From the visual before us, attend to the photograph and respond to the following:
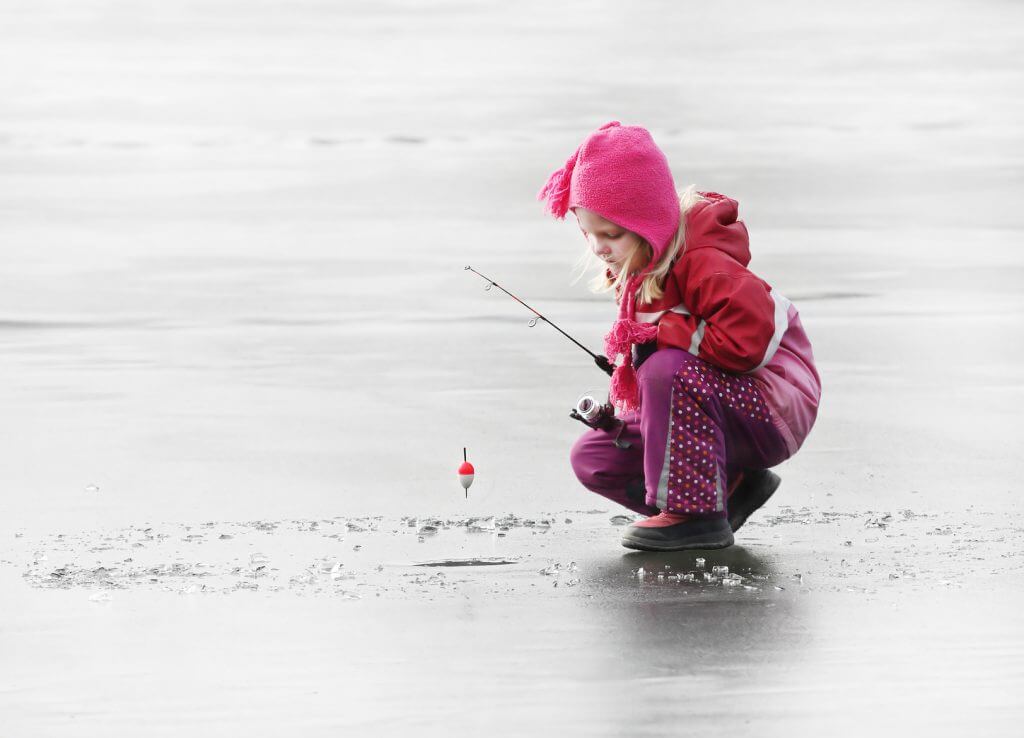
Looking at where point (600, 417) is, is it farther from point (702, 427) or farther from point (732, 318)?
point (732, 318)

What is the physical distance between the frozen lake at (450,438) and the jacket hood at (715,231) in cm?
80

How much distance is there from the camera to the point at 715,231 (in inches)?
216

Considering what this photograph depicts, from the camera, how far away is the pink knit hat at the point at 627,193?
5379mm

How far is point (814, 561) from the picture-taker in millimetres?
5355

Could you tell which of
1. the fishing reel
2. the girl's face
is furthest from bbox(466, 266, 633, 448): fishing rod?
the girl's face

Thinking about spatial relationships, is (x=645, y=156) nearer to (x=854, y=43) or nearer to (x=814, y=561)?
(x=814, y=561)

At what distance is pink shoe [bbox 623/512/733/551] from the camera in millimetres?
5426

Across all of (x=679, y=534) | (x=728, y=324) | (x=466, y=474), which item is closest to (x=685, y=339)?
(x=728, y=324)

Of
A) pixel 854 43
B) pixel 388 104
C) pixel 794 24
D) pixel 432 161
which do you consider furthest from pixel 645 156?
pixel 794 24

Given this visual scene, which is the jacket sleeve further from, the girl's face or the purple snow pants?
the girl's face

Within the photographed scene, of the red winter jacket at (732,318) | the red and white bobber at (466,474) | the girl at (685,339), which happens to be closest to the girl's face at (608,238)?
the girl at (685,339)

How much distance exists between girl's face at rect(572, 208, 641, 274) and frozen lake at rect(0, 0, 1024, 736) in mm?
769

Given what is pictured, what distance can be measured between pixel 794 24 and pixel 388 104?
24.0 feet

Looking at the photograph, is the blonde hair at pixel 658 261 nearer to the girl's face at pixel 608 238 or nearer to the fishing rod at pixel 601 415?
the girl's face at pixel 608 238
